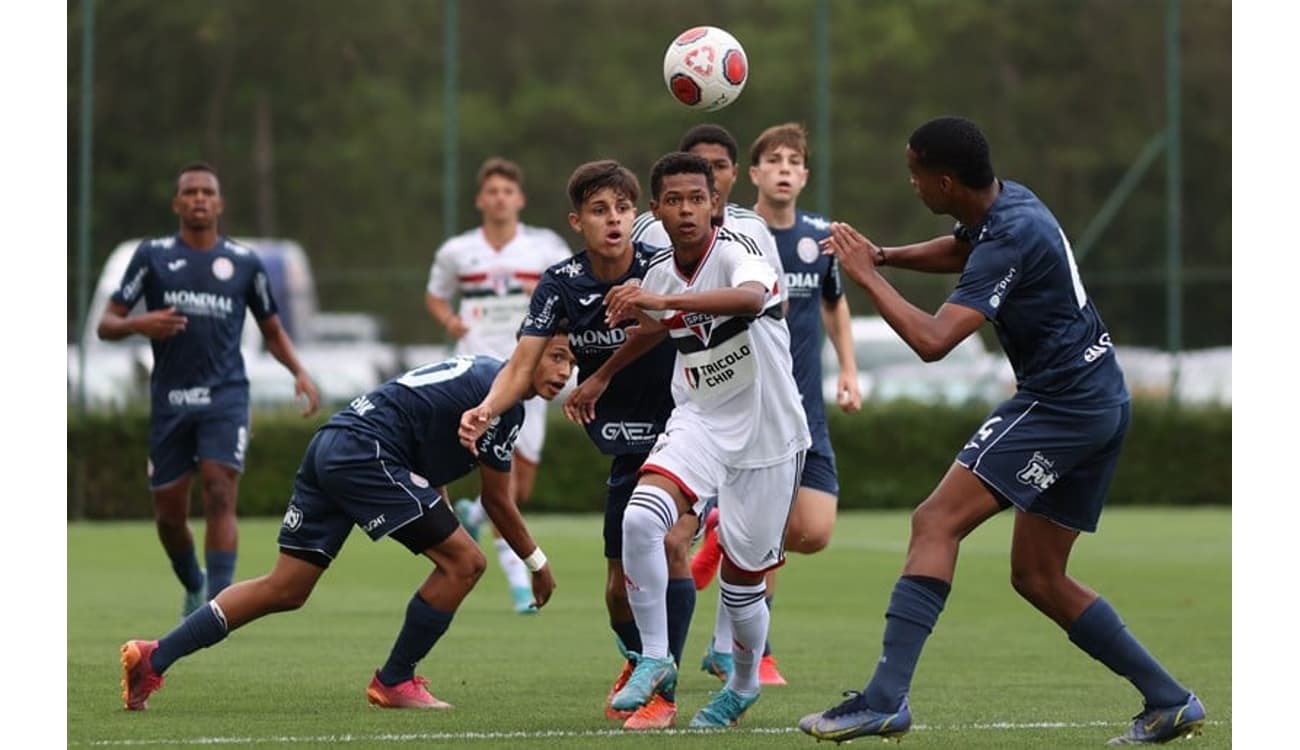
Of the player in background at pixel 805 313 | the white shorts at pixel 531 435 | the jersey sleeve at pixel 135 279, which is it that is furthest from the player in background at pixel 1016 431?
the white shorts at pixel 531 435

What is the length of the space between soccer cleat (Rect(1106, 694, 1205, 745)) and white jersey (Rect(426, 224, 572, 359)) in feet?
22.9

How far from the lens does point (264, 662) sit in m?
9.91

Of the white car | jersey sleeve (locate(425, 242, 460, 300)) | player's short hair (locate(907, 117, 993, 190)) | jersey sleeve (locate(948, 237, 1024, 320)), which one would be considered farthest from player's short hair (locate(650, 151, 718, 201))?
the white car

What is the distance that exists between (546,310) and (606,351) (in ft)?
1.08

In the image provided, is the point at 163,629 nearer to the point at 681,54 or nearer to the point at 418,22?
the point at 681,54

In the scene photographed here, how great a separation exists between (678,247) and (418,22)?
18.8m

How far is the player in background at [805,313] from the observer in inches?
396

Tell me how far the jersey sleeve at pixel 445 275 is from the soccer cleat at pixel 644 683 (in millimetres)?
6545

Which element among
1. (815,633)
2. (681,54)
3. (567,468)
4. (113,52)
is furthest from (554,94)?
(681,54)

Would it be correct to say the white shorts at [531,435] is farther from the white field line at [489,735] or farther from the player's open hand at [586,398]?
the white field line at [489,735]

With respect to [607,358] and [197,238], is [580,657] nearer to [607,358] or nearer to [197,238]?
[607,358]

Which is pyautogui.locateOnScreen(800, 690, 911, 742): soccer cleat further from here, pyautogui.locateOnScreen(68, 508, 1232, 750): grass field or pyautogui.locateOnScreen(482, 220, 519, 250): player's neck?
pyautogui.locateOnScreen(482, 220, 519, 250): player's neck

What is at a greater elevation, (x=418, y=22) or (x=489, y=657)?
(x=418, y=22)


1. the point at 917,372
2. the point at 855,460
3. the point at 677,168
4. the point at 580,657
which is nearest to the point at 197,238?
the point at 580,657
